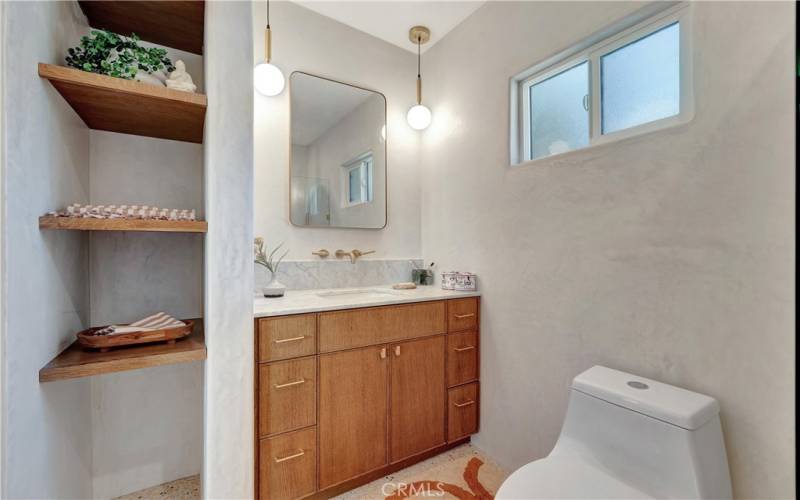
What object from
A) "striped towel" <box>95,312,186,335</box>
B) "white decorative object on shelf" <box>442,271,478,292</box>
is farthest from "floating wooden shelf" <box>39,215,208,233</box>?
"white decorative object on shelf" <box>442,271,478,292</box>

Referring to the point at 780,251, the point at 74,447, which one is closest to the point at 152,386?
the point at 74,447

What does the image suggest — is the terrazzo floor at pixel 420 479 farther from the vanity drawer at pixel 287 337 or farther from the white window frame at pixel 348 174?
the white window frame at pixel 348 174

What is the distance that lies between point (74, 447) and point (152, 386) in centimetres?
33

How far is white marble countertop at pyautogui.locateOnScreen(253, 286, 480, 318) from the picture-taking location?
58.8 inches

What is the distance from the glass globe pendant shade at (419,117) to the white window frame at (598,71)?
668 mm

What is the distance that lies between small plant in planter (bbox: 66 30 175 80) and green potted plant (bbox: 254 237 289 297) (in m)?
0.96

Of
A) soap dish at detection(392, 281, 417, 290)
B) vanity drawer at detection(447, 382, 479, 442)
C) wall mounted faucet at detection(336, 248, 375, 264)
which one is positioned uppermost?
wall mounted faucet at detection(336, 248, 375, 264)

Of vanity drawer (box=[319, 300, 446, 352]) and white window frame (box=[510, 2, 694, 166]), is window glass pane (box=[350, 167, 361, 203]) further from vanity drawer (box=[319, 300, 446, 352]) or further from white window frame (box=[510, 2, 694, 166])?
white window frame (box=[510, 2, 694, 166])

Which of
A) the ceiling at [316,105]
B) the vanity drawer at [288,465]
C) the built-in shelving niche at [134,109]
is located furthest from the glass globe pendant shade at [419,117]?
the vanity drawer at [288,465]

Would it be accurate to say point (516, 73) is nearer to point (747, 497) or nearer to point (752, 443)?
point (752, 443)

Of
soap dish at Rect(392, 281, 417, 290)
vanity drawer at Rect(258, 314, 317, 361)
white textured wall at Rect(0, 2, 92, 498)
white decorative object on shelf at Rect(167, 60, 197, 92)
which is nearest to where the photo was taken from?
white textured wall at Rect(0, 2, 92, 498)

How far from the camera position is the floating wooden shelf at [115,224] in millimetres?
1032

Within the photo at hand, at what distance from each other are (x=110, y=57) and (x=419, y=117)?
65.9 inches

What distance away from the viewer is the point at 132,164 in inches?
61.3
